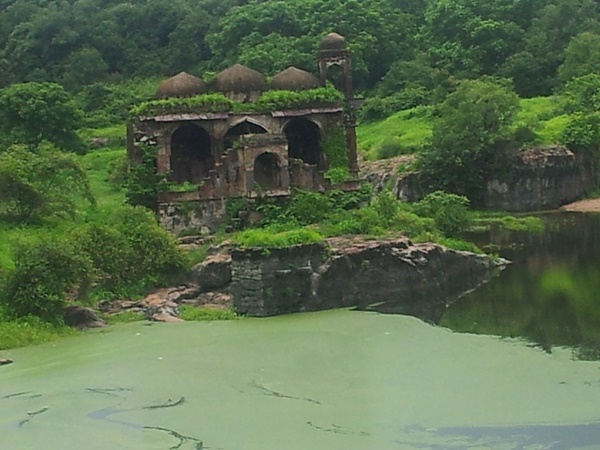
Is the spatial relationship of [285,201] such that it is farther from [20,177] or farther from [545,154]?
[545,154]

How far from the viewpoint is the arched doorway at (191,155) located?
119 ft

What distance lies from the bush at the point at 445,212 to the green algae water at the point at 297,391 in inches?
483

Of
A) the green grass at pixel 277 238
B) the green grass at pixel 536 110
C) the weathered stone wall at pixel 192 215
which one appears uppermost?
the green grass at pixel 536 110

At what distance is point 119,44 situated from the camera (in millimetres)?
67438

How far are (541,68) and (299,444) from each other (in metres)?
47.5

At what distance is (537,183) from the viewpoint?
47062 millimetres

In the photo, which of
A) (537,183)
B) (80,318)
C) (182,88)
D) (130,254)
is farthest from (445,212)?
(80,318)

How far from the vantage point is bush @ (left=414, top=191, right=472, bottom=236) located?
34.0m

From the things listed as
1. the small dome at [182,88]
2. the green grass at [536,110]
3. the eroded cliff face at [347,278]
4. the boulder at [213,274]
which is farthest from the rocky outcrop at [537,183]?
the boulder at [213,274]

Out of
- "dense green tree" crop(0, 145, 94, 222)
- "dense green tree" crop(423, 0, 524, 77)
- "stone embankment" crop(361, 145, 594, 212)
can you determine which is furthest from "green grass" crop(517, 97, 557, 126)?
"dense green tree" crop(0, 145, 94, 222)

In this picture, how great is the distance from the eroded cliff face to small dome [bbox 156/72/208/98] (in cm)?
1145

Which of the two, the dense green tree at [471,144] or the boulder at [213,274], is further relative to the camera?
the dense green tree at [471,144]

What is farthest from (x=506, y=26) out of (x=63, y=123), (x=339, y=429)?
(x=339, y=429)

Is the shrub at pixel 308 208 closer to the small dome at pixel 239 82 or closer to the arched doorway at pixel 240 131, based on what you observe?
the arched doorway at pixel 240 131
